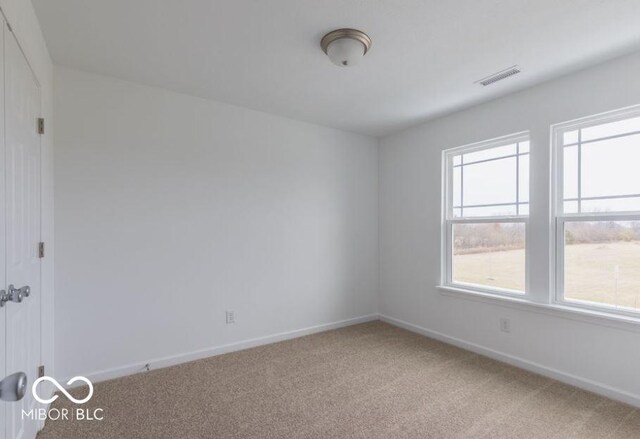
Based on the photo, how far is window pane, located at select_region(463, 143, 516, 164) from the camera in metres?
3.16

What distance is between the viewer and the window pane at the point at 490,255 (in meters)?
3.08

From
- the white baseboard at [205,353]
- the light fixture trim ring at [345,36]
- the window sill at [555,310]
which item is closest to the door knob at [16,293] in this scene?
the white baseboard at [205,353]

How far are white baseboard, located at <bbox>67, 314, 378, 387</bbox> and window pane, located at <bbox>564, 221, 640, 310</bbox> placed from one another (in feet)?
7.86

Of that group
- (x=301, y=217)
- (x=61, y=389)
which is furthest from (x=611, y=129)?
(x=61, y=389)

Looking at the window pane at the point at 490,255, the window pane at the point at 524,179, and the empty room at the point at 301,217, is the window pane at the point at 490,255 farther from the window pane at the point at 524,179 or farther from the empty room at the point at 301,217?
the window pane at the point at 524,179

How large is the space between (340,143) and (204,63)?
6.59 feet

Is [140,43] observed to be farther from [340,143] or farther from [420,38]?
[340,143]

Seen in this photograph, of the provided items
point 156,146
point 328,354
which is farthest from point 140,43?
point 328,354

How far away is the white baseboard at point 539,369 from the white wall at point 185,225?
1.05 meters

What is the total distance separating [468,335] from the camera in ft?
11.1

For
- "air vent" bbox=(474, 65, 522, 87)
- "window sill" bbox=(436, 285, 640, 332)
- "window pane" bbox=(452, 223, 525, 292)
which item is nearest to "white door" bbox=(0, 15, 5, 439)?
"air vent" bbox=(474, 65, 522, 87)

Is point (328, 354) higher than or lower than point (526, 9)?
lower

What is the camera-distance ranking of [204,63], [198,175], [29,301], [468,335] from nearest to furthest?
1. [29,301]
2. [204,63]
3. [198,175]
4. [468,335]

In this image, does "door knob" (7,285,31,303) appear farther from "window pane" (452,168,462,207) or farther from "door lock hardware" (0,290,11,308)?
"window pane" (452,168,462,207)
